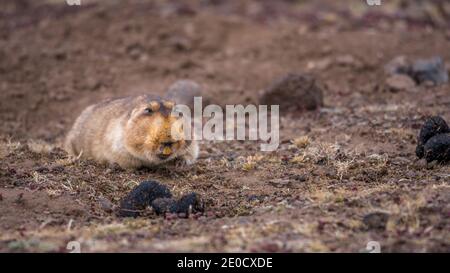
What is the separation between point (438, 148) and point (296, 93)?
3.62m

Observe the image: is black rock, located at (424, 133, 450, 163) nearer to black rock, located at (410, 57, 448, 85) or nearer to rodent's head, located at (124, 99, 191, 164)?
rodent's head, located at (124, 99, 191, 164)

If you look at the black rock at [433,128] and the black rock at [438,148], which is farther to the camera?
the black rock at [433,128]

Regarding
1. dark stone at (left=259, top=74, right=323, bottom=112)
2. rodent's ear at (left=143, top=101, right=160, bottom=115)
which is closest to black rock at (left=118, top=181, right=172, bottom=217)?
rodent's ear at (left=143, top=101, right=160, bottom=115)

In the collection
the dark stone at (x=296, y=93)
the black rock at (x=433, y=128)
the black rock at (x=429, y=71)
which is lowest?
the black rock at (x=433, y=128)

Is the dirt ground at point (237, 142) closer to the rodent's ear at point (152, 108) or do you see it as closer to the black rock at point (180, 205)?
the black rock at point (180, 205)

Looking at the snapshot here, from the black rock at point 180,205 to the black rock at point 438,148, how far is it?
2630 millimetres

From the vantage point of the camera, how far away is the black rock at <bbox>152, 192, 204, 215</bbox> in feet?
20.2

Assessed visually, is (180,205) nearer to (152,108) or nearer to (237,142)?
(152,108)

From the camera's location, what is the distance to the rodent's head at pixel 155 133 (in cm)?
732

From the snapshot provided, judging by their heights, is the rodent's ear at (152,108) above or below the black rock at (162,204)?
above

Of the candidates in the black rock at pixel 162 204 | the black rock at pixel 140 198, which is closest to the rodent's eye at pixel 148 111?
the black rock at pixel 140 198

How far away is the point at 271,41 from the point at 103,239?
362 inches

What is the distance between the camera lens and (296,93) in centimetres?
1060

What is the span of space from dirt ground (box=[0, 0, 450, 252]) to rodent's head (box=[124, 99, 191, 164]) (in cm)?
31
